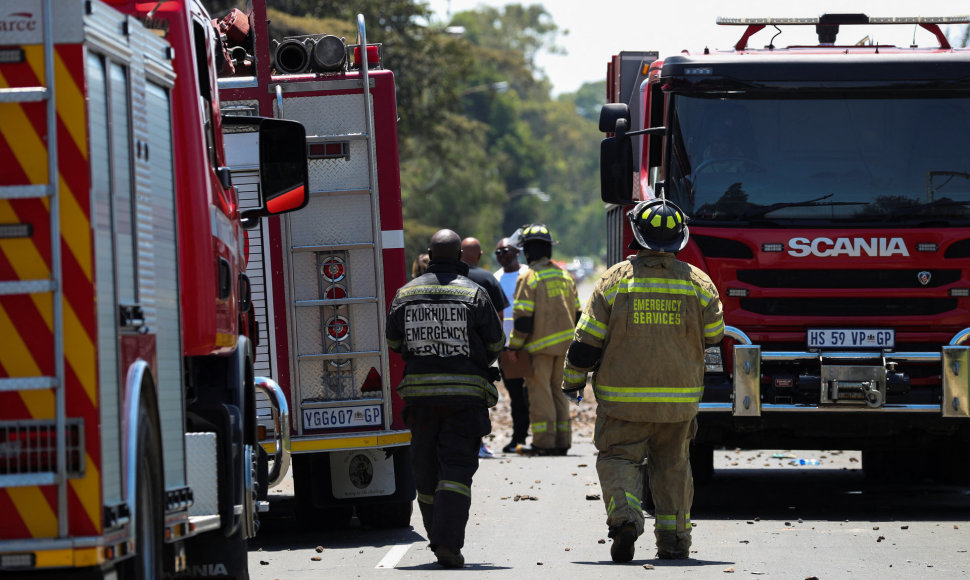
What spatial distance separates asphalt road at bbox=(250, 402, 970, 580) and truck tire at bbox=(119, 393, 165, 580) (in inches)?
A: 107

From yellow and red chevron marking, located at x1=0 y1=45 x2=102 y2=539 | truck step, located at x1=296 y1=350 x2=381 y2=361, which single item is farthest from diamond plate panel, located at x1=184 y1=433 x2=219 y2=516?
truck step, located at x1=296 y1=350 x2=381 y2=361

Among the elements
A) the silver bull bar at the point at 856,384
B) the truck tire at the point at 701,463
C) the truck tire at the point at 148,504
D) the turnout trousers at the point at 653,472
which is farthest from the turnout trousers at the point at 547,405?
the truck tire at the point at 148,504

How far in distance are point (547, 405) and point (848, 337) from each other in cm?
508

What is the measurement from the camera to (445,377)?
905 cm

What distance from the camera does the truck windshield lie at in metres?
10.9

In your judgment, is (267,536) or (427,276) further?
(267,536)

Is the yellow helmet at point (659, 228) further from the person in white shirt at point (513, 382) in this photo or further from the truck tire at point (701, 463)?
the person in white shirt at point (513, 382)

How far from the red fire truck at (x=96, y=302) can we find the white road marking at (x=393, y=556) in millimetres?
2352

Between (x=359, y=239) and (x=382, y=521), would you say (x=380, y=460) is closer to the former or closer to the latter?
(x=382, y=521)

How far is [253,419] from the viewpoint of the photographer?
7.87 m

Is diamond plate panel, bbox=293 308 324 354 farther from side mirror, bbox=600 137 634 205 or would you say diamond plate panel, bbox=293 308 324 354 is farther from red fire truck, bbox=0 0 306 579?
red fire truck, bbox=0 0 306 579

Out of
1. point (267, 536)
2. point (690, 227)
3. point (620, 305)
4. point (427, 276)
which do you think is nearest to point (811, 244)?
point (690, 227)

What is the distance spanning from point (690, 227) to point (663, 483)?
230 cm

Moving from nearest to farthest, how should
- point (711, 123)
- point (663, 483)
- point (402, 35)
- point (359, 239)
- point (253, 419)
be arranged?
point (253, 419)
point (663, 483)
point (359, 239)
point (711, 123)
point (402, 35)
